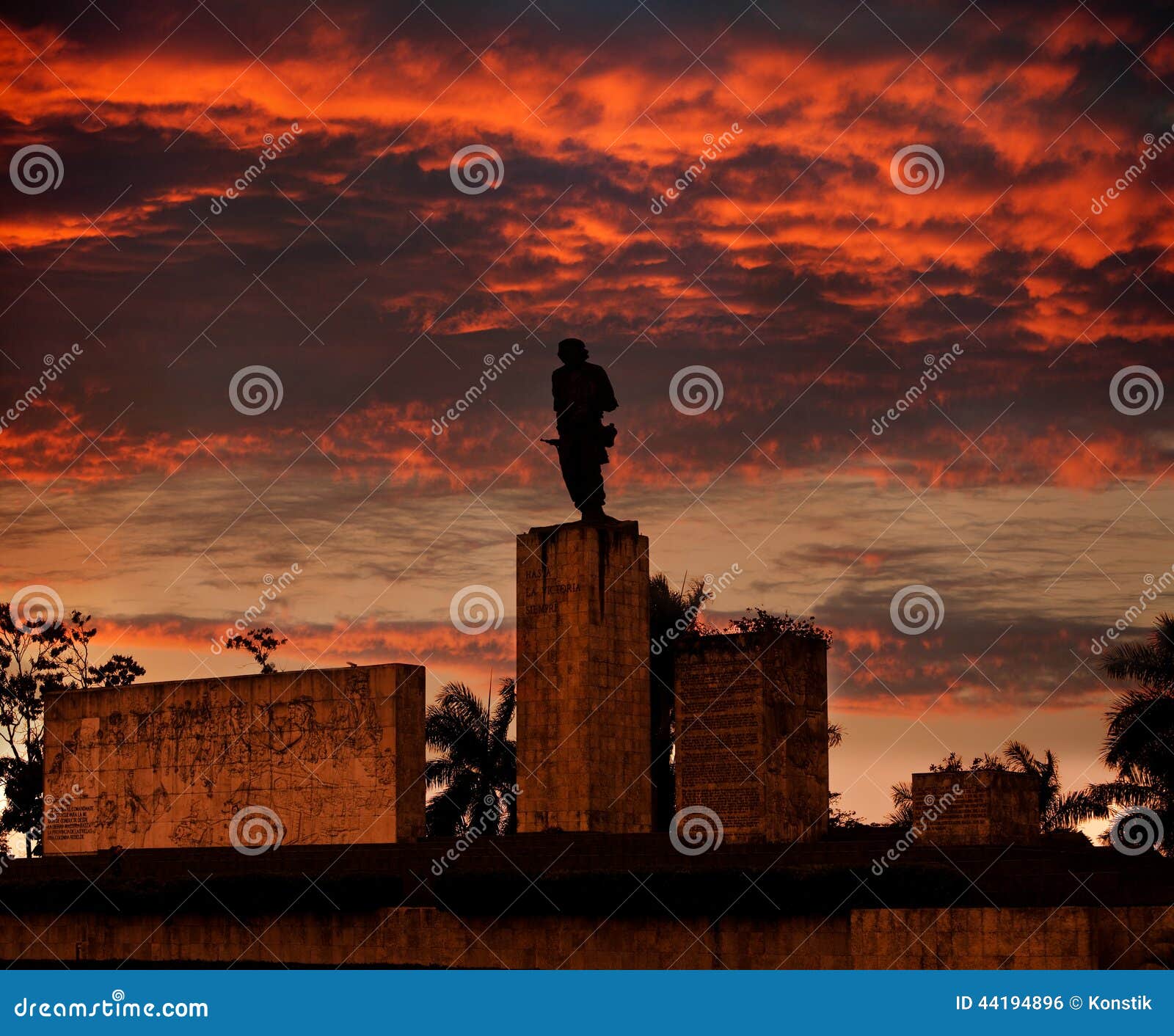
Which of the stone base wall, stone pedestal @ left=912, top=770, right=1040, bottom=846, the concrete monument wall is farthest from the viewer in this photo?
the concrete monument wall

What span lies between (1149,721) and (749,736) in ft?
21.6

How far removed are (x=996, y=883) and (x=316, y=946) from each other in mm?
7098

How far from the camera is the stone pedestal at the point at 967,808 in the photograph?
19.3 metres

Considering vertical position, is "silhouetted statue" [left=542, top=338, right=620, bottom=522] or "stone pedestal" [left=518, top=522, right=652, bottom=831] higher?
"silhouetted statue" [left=542, top=338, right=620, bottom=522]

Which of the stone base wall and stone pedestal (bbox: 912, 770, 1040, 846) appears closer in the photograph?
the stone base wall

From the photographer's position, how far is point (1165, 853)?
23.2 metres

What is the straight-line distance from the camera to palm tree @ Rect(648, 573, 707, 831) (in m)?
26.6

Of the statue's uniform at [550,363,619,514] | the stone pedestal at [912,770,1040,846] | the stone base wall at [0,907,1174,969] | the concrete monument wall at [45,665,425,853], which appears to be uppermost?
the statue's uniform at [550,363,619,514]

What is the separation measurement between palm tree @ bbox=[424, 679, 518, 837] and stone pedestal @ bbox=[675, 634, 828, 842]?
9.02 meters

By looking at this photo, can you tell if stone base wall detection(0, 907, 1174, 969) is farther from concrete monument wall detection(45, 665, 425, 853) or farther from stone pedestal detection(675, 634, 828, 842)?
stone pedestal detection(675, 634, 828, 842)

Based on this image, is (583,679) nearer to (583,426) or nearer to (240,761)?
(583,426)

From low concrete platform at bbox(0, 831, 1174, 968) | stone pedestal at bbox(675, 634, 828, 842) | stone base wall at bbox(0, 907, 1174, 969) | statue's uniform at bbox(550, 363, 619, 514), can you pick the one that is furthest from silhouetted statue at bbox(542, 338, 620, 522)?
stone base wall at bbox(0, 907, 1174, 969)

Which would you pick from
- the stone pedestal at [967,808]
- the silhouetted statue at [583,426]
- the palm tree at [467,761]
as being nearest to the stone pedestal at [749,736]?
the stone pedestal at [967,808]

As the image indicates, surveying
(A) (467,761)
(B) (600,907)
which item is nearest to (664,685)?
(A) (467,761)
